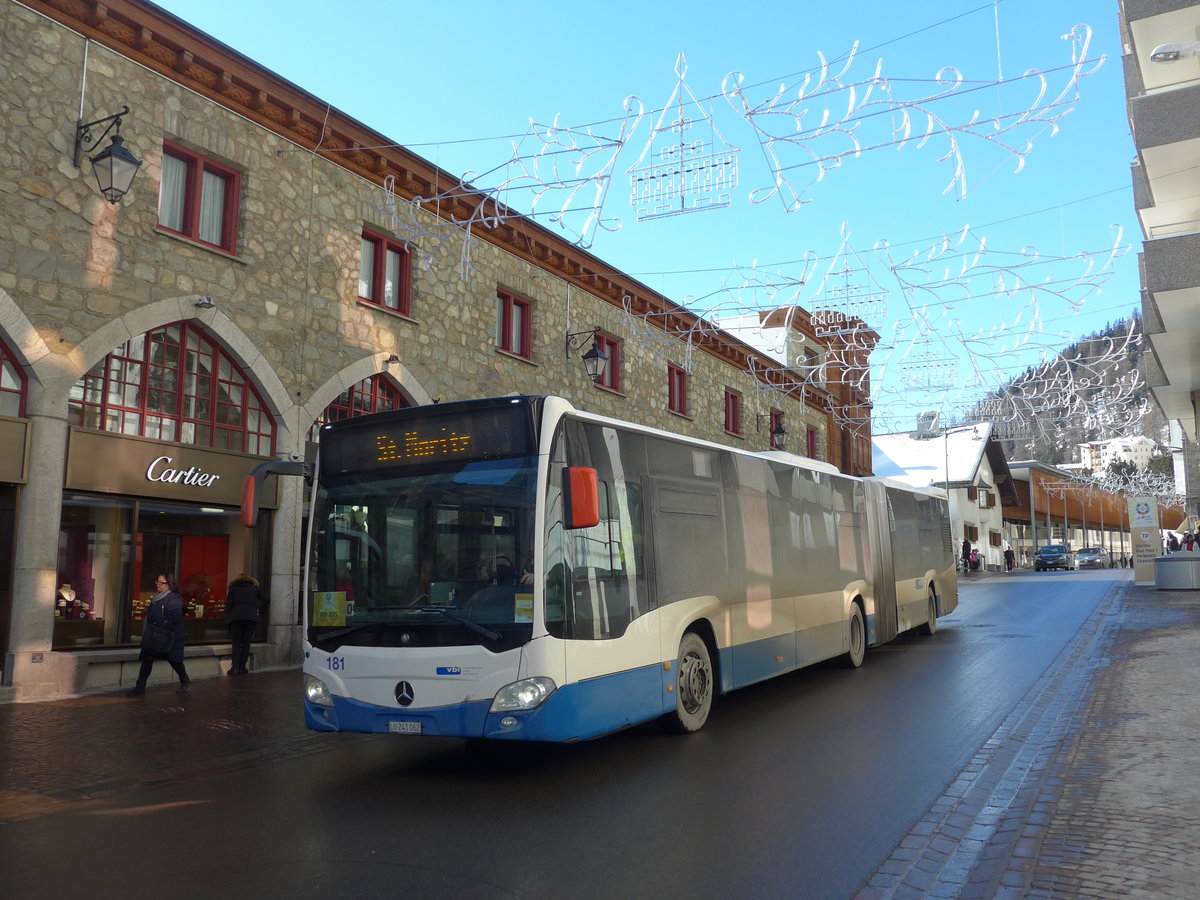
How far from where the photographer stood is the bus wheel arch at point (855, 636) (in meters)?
13.3

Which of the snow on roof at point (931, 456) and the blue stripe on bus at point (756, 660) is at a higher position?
the snow on roof at point (931, 456)

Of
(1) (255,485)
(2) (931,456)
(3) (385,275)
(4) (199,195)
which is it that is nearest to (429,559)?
(1) (255,485)

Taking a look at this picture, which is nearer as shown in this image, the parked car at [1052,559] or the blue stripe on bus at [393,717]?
the blue stripe on bus at [393,717]

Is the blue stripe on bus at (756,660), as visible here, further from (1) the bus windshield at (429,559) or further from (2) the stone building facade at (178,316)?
(2) the stone building facade at (178,316)

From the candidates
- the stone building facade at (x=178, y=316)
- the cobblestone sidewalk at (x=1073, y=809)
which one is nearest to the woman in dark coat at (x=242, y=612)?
the stone building facade at (x=178, y=316)

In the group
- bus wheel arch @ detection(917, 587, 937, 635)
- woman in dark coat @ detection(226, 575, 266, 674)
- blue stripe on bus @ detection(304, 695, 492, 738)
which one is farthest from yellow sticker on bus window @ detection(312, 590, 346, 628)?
bus wheel arch @ detection(917, 587, 937, 635)

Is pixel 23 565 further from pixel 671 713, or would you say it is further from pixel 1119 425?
pixel 1119 425

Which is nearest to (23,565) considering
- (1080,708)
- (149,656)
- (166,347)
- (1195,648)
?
(149,656)

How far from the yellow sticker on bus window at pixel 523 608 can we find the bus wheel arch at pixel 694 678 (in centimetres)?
206

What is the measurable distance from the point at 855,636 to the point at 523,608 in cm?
783

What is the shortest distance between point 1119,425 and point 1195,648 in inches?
606

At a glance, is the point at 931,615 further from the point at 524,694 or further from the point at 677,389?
the point at 524,694

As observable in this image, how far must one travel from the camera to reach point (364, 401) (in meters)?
16.9

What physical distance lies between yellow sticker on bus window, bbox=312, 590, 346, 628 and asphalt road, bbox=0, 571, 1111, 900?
1.16 metres
